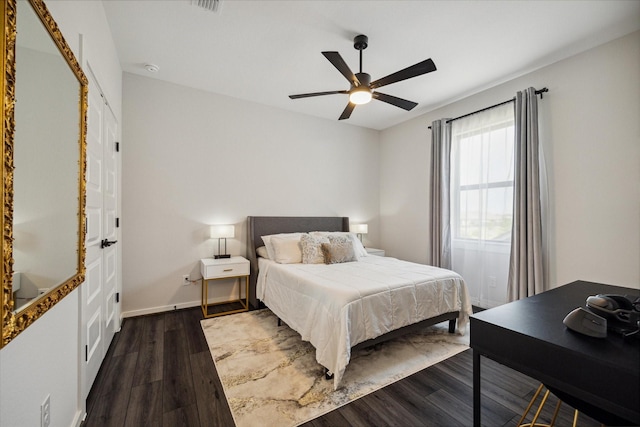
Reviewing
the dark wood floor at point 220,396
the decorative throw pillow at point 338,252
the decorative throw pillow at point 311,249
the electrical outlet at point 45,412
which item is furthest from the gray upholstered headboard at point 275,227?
the electrical outlet at point 45,412

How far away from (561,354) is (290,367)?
1912 millimetres

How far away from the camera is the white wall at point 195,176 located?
3340mm

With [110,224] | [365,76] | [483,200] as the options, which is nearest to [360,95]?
[365,76]

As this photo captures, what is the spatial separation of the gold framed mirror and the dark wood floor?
0.95m

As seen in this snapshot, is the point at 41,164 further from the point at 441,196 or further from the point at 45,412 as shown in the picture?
the point at 441,196

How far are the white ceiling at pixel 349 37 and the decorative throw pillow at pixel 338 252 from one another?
2.07 m

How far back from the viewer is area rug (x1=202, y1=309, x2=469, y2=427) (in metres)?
1.77

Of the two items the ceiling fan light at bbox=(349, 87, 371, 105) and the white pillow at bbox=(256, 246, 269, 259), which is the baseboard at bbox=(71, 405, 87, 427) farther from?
the ceiling fan light at bbox=(349, 87, 371, 105)

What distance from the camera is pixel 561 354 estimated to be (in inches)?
32.0

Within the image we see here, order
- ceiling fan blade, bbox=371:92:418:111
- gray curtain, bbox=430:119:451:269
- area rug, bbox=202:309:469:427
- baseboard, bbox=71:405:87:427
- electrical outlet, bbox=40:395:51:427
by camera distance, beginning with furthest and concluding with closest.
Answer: gray curtain, bbox=430:119:451:269
ceiling fan blade, bbox=371:92:418:111
area rug, bbox=202:309:469:427
baseboard, bbox=71:405:87:427
electrical outlet, bbox=40:395:51:427

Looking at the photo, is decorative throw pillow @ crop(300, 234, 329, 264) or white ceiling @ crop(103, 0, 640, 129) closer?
white ceiling @ crop(103, 0, 640, 129)

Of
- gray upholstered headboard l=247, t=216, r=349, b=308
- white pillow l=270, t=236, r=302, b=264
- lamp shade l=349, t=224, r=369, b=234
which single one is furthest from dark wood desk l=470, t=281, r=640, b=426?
lamp shade l=349, t=224, r=369, b=234

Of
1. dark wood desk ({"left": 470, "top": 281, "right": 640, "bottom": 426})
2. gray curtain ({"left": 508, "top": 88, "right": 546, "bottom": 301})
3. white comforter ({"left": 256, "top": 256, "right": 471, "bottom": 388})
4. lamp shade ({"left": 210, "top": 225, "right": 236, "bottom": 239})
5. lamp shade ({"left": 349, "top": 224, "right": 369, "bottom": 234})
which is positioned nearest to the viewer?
dark wood desk ({"left": 470, "top": 281, "right": 640, "bottom": 426})

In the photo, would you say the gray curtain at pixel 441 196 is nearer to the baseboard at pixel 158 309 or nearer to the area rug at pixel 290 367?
the area rug at pixel 290 367
